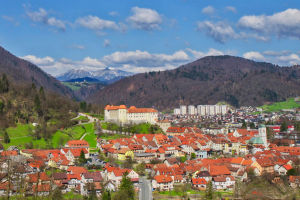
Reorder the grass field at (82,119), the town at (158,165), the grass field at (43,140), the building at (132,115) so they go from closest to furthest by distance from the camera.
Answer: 1. the town at (158,165)
2. the grass field at (43,140)
3. the building at (132,115)
4. the grass field at (82,119)

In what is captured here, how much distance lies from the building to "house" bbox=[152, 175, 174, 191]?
41407 mm

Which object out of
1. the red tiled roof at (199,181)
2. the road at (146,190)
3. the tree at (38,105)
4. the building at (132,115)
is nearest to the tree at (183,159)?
the red tiled roof at (199,181)

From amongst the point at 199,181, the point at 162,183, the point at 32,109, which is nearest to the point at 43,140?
the point at 32,109

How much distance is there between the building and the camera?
307ft

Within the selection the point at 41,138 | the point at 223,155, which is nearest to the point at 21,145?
the point at 41,138

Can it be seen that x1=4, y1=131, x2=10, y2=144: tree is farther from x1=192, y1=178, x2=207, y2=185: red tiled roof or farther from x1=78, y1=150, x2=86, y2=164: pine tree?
x1=192, y1=178, x2=207, y2=185: red tiled roof

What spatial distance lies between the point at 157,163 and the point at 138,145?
22.9 feet

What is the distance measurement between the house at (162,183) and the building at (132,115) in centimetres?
4141

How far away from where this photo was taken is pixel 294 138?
314 ft

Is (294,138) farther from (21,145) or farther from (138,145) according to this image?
(21,145)

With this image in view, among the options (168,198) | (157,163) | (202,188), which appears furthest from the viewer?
(157,163)

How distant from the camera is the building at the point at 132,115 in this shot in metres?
93.7

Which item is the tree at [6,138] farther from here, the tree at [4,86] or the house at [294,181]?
the house at [294,181]

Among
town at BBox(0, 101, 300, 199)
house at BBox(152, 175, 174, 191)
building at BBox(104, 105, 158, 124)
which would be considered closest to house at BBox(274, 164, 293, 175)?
town at BBox(0, 101, 300, 199)
